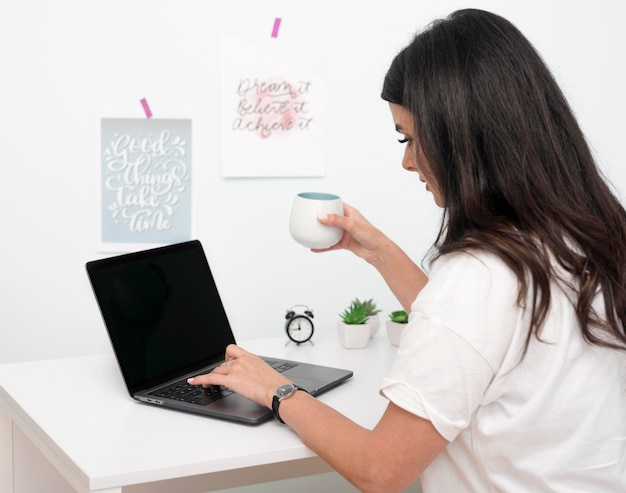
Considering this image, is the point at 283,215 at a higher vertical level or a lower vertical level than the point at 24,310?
higher

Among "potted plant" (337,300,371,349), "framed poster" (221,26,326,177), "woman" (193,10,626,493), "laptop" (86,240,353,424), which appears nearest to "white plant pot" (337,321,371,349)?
"potted plant" (337,300,371,349)

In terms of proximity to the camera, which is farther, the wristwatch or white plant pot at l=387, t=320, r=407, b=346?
white plant pot at l=387, t=320, r=407, b=346

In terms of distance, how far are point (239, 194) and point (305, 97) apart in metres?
0.27

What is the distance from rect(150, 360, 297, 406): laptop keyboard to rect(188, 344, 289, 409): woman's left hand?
0.8 inches

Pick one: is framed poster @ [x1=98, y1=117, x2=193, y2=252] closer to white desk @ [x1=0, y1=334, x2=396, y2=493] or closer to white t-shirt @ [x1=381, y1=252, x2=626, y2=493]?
white desk @ [x1=0, y1=334, x2=396, y2=493]

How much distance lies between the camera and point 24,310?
1.70 m

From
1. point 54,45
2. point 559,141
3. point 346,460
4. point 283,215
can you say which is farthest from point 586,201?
point 54,45

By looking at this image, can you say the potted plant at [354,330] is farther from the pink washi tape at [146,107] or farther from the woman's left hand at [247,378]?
the pink washi tape at [146,107]

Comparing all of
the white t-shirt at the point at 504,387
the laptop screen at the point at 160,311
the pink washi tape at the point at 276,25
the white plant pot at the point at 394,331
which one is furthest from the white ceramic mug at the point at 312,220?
the pink washi tape at the point at 276,25

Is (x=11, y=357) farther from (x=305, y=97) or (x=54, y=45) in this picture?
(x=305, y=97)

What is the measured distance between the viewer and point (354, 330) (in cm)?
157

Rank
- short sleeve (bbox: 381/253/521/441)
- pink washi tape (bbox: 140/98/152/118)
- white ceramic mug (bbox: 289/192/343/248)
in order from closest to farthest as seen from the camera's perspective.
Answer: short sleeve (bbox: 381/253/521/441) → white ceramic mug (bbox: 289/192/343/248) → pink washi tape (bbox: 140/98/152/118)

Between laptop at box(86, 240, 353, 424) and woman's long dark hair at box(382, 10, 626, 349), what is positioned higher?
woman's long dark hair at box(382, 10, 626, 349)

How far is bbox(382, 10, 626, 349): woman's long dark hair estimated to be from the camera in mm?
896
